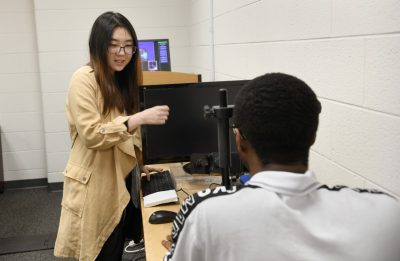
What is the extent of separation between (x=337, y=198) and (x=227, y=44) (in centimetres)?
215

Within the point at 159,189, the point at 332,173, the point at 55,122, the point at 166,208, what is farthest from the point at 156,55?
the point at 332,173

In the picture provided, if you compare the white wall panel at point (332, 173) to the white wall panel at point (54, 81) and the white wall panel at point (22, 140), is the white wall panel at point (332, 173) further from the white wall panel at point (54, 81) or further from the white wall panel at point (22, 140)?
the white wall panel at point (22, 140)

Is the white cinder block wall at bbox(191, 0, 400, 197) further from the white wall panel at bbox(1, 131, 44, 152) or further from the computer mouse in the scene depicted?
the white wall panel at bbox(1, 131, 44, 152)

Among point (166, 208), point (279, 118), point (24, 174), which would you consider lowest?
point (24, 174)

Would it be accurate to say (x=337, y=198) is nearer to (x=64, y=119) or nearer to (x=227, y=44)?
(x=227, y=44)

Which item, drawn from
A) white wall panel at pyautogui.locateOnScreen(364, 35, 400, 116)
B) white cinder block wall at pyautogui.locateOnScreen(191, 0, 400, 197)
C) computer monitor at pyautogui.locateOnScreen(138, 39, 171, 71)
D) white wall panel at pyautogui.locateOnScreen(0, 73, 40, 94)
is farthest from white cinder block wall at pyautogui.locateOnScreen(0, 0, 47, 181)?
white wall panel at pyautogui.locateOnScreen(364, 35, 400, 116)

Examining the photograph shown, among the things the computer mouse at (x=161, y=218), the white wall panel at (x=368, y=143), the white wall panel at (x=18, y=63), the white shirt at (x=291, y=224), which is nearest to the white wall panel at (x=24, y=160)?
the white wall panel at (x=18, y=63)

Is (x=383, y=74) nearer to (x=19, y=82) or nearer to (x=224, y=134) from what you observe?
(x=224, y=134)

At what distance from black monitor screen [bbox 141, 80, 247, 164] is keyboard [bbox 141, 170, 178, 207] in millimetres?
108

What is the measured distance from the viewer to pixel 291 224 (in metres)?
0.72

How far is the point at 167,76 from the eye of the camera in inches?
98.7

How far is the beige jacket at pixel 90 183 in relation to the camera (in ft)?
5.84

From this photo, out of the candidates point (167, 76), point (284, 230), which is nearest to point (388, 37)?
point (284, 230)

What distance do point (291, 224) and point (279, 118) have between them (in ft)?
0.64
